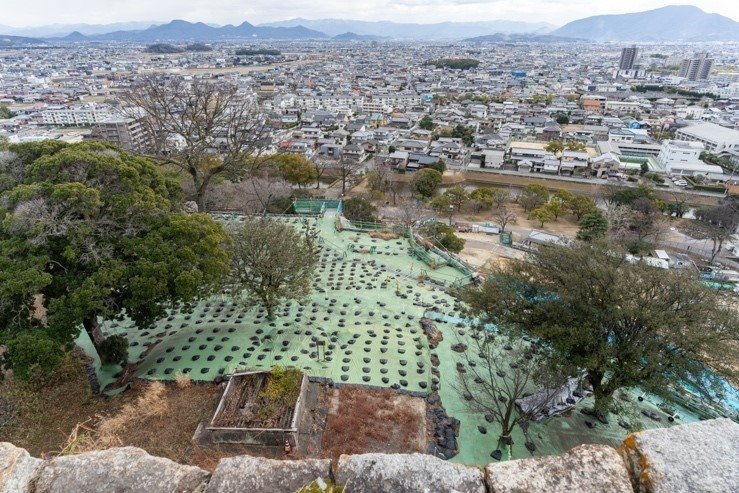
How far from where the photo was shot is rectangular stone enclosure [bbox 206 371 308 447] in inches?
302

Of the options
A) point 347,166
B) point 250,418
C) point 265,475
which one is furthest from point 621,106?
point 265,475

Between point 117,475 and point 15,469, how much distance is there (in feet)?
2.42

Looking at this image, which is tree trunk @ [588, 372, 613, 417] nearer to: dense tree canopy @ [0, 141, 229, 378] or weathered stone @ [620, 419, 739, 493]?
weathered stone @ [620, 419, 739, 493]

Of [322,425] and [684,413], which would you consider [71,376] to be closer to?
[322,425]

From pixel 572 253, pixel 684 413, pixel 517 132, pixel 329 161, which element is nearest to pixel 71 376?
pixel 572 253

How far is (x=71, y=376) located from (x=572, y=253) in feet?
40.4

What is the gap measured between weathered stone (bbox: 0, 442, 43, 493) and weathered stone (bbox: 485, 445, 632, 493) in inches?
131

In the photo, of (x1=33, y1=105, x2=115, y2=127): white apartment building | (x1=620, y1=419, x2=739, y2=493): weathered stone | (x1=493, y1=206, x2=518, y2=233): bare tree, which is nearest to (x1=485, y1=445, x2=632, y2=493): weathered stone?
(x1=620, y1=419, x2=739, y2=493): weathered stone

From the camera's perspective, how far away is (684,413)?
9.78 meters

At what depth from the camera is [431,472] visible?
2.81m

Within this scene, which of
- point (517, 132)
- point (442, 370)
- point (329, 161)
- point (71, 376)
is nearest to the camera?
point (71, 376)

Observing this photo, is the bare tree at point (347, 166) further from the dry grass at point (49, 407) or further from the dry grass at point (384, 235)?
the dry grass at point (49, 407)

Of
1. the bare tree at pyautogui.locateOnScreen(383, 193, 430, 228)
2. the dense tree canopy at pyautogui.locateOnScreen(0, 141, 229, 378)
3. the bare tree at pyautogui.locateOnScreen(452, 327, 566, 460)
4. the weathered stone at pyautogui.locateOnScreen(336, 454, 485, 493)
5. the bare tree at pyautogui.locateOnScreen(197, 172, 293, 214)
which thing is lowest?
the bare tree at pyautogui.locateOnScreen(383, 193, 430, 228)

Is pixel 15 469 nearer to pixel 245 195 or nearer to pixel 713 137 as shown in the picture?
pixel 245 195
